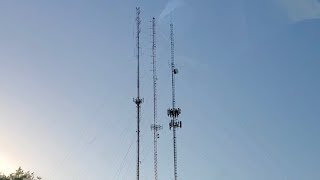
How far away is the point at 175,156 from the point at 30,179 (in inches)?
1302

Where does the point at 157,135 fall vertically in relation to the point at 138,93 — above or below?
below

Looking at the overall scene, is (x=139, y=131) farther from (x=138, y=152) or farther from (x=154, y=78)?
(x=154, y=78)

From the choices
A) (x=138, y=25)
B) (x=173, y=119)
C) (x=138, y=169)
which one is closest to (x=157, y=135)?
(x=173, y=119)

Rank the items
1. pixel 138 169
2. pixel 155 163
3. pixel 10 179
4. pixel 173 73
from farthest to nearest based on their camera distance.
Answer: pixel 10 179 < pixel 173 73 < pixel 155 163 < pixel 138 169

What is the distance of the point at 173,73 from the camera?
191ft

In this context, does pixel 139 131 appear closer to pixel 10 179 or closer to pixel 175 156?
pixel 175 156

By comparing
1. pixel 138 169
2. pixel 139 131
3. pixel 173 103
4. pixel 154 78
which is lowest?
pixel 138 169

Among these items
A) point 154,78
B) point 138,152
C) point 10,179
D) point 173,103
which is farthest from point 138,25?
point 10,179

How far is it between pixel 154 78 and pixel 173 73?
2659 mm

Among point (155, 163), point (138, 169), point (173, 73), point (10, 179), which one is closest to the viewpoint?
point (138, 169)

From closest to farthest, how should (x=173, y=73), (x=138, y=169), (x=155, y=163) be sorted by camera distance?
(x=138, y=169) → (x=155, y=163) → (x=173, y=73)

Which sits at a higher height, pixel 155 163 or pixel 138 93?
pixel 138 93

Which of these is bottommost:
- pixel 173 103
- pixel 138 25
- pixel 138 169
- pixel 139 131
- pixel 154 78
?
pixel 138 169

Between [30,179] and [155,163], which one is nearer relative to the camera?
[155,163]
